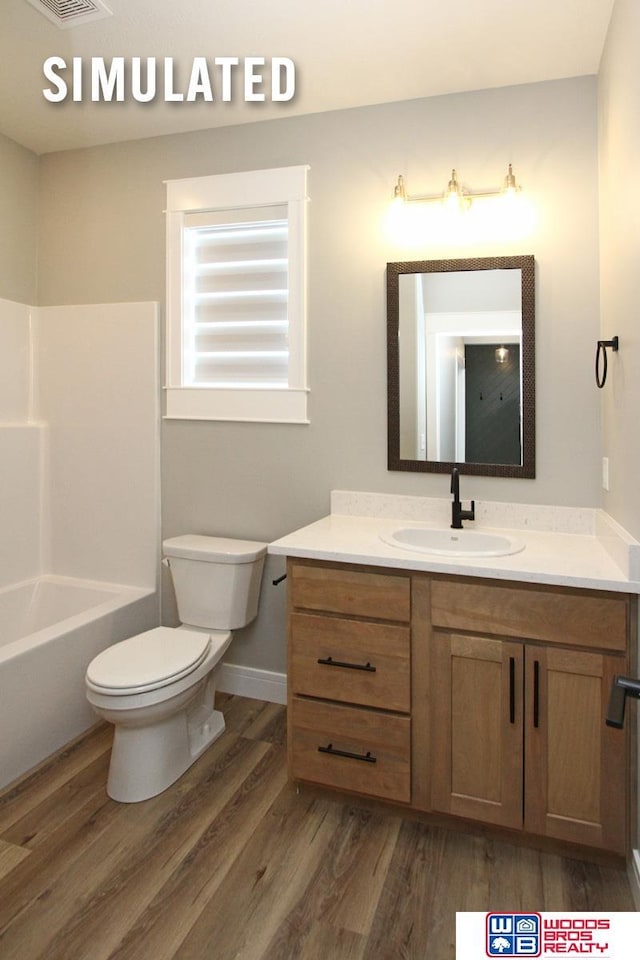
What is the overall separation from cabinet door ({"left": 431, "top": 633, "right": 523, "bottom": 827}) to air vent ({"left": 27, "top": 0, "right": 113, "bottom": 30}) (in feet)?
7.64

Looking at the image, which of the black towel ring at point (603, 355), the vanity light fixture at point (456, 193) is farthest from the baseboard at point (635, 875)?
the vanity light fixture at point (456, 193)

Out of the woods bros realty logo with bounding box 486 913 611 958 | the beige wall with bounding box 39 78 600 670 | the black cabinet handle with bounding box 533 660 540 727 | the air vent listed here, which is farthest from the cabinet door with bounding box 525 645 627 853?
the air vent

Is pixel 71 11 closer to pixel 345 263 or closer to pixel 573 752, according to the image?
pixel 345 263

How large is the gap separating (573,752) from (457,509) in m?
0.91

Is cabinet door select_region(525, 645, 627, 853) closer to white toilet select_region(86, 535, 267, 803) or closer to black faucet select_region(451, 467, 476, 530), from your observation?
black faucet select_region(451, 467, 476, 530)

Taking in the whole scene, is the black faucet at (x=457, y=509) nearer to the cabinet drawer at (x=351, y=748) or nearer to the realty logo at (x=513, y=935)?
the cabinet drawer at (x=351, y=748)

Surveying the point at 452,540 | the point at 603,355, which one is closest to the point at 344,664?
the point at 452,540

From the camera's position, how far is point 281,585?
278cm

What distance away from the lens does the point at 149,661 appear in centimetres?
218

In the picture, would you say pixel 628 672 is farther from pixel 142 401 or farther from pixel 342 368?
pixel 142 401

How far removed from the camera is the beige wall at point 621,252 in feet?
5.50

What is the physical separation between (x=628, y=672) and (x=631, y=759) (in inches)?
10.2

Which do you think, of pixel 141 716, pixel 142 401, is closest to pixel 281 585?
pixel 141 716

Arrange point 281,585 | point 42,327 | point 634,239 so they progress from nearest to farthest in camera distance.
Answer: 1. point 634,239
2. point 281,585
3. point 42,327
